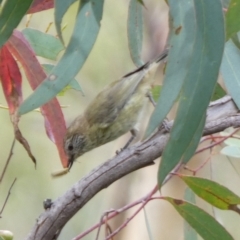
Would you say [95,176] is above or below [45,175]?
above

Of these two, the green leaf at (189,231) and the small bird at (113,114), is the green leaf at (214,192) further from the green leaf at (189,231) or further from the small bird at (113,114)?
the small bird at (113,114)

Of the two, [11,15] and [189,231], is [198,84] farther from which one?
[189,231]

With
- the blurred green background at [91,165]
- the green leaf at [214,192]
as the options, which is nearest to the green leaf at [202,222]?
the green leaf at [214,192]

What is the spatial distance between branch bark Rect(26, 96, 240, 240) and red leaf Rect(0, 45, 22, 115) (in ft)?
1.11

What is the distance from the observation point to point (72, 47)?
124 centimetres

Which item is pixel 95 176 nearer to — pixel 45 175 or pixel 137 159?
pixel 137 159

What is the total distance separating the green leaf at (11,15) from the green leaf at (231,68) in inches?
22.3

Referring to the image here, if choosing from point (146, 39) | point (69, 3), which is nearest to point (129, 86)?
point (69, 3)

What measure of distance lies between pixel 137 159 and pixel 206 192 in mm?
272

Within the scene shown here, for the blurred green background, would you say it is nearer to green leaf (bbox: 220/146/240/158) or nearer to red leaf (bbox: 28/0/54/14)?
→ green leaf (bbox: 220/146/240/158)

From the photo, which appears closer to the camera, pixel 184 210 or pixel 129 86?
pixel 184 210

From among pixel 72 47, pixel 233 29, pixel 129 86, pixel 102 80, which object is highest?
pixel 72 47

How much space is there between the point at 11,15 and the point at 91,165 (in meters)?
3.73

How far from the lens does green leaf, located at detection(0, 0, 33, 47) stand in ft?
4.03
